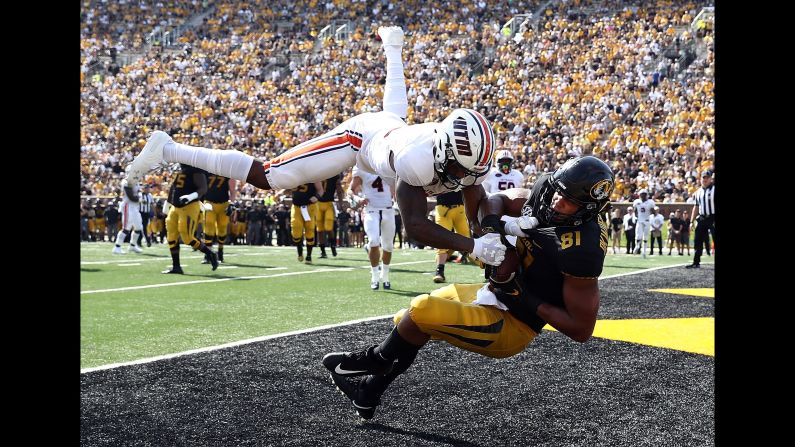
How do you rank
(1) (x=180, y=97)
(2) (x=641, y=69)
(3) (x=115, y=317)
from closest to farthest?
(3) (x=115, y=317), (2) (x=641, y=69), (1) (x=180, y=97)

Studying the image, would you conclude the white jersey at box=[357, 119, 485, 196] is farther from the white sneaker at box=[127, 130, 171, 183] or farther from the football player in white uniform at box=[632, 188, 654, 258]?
the football player in white uniform at box=[632, 188, 654, 258]

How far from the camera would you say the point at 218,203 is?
45.6ft

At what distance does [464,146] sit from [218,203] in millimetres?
10241

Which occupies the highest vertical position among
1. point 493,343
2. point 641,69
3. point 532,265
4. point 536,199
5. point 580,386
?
point 641,69

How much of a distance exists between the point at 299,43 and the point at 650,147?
16.9m

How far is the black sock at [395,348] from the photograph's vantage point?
14.1ft

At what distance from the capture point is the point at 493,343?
13.6ft

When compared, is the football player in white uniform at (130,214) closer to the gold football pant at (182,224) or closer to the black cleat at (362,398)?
the gold football pant at (182,224)

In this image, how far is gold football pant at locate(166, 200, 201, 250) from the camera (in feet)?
39.7

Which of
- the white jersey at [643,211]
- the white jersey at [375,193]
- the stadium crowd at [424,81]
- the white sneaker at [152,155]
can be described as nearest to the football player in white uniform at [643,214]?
the white jersey at [643,211]

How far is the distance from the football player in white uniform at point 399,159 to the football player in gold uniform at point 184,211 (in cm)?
543

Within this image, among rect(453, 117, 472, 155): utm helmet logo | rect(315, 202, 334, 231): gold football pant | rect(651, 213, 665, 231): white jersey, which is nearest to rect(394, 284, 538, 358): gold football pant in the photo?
rect(453, 117, 472, 155): utm helmet logo
